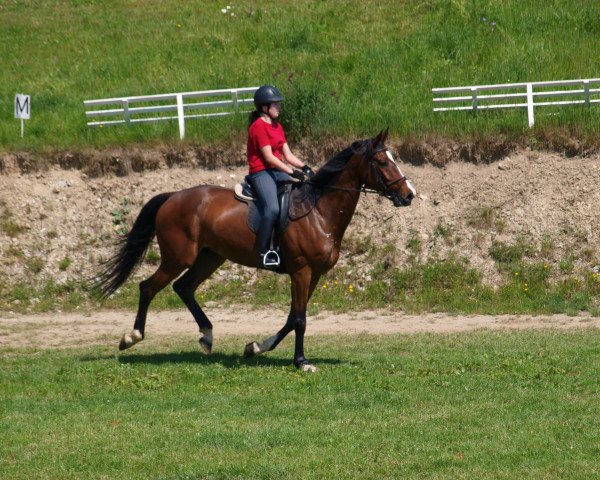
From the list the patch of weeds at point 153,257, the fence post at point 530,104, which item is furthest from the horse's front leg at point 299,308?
the fence post at point 530,104

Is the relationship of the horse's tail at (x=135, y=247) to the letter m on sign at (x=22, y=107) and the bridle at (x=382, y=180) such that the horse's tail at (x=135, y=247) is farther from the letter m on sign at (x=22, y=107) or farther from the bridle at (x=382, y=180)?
the letter m on sign at (x=22, y=107)

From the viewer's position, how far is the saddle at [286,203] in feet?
46.6

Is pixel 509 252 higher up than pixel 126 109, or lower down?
lower down

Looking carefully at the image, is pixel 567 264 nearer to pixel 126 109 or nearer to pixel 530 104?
pixel 530 104

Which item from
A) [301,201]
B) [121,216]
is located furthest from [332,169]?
[121,216]

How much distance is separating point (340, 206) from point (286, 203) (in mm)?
703

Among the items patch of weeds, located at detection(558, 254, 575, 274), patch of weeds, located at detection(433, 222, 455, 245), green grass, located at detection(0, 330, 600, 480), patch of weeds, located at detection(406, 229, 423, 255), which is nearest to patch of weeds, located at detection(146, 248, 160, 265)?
patch of weeds, located at detection(406, 229, 423, 255)

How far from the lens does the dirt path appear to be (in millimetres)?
18781

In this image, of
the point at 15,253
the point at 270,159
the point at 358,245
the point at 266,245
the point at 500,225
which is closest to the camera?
the point at 270,159

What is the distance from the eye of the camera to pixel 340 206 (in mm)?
14188

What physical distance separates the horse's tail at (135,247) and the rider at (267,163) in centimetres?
189

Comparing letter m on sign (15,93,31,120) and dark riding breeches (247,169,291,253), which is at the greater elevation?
letter m on sign (15,93,31,120)

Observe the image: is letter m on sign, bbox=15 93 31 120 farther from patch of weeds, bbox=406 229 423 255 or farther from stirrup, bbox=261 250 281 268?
stirrup, bbox=261 250 281 268

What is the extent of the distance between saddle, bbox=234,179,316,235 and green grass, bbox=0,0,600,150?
10.6 meters
